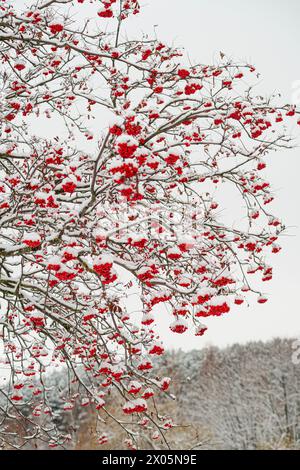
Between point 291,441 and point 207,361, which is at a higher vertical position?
point 207,361

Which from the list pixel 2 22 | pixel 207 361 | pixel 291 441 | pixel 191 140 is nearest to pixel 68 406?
pixel 191 140

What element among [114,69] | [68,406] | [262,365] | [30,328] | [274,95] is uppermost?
[262,365]

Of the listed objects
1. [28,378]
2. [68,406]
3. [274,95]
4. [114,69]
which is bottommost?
[68,406]

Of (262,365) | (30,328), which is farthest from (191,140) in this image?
(262,365)

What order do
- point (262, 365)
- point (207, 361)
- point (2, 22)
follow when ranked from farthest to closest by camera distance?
1. point (207, 361)
2. point (262, 365)
3. point (2, 22)

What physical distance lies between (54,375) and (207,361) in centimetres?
1157

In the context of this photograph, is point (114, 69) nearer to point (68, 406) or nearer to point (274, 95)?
point (274, 95)

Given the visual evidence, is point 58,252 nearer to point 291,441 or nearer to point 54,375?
point 291,441
